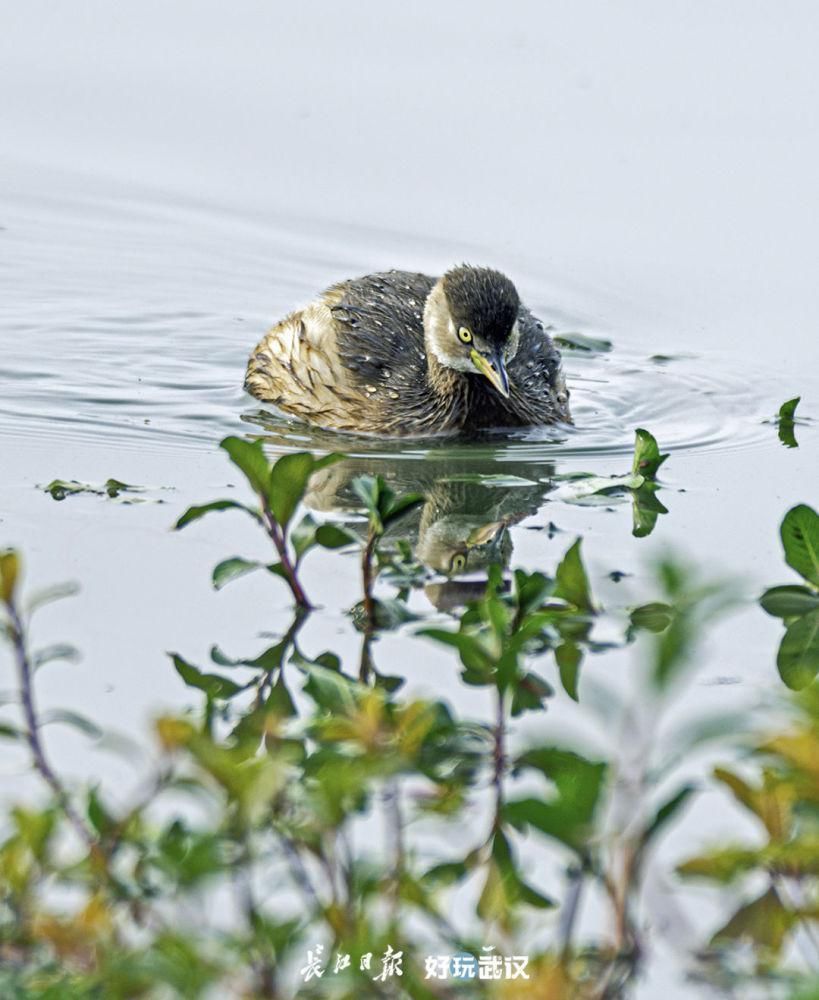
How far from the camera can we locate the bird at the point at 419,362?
9.68m

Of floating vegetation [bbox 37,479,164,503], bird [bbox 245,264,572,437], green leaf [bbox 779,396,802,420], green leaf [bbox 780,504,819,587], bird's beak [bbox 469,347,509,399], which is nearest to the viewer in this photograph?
green leaf [bbox 780,504,819,587]

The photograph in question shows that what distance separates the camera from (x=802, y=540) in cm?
634

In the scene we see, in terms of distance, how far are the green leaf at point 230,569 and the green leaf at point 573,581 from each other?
3.26 ft

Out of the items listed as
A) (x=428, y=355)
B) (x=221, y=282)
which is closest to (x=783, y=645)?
(x=428, y=355)

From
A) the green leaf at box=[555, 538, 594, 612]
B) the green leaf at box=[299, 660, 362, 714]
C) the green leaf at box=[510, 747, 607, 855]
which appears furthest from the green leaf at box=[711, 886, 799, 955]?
the green leaf at box=[555, 538, 594, 612]

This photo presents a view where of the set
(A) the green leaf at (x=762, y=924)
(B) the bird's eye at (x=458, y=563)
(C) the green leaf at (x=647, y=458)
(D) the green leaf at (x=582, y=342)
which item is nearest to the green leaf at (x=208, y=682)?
(B) the bird's eye at (x=458, y=563)

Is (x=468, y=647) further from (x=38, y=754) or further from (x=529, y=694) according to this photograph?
(x=38, y=754)

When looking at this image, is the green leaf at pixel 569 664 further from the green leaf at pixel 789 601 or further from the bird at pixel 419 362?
the bird at pixel 419 362

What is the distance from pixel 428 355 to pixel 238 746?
204 inches

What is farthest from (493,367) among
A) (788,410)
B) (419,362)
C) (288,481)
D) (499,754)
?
(499,754)

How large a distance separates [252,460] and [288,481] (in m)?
0.13

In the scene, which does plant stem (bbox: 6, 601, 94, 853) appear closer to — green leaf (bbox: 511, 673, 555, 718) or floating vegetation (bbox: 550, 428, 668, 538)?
green leaf (bbox: 511, 673, 555, 718)

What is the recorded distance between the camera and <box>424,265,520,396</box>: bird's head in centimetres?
957

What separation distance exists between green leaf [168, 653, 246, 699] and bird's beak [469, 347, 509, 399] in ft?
12.2
